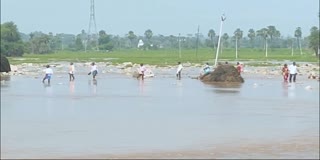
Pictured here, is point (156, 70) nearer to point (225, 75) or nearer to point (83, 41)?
point (225, 75)

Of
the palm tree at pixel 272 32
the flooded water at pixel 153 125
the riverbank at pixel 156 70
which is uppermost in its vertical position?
the palm tree at pixel 272 32

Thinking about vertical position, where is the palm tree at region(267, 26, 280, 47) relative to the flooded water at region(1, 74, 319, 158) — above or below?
above

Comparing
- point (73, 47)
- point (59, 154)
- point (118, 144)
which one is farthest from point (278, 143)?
point (73, 47)

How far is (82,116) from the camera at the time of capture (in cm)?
1964

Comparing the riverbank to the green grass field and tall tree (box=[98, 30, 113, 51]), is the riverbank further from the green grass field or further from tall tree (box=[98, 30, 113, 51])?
tall tree (box=[98, 30, 113, 51])

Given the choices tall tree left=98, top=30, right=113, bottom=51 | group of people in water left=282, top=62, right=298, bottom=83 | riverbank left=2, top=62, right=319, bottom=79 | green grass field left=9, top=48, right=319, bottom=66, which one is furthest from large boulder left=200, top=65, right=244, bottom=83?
tall tree left=98, top=30, right=113, bottom=51

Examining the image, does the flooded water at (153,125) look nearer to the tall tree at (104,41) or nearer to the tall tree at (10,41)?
the tall tree at (10,41)

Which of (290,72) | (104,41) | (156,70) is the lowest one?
(156,70)

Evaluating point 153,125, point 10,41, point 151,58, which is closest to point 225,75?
point 153,125

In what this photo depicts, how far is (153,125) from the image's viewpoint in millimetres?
17625

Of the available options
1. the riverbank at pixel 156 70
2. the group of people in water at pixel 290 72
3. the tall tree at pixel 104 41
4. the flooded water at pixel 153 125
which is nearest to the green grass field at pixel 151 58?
the riverbank at pixel 156 70

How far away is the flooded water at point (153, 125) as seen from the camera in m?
13.6

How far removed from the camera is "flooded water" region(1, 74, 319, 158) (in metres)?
13.6

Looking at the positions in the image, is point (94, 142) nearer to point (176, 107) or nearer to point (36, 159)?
point (36, 159)
